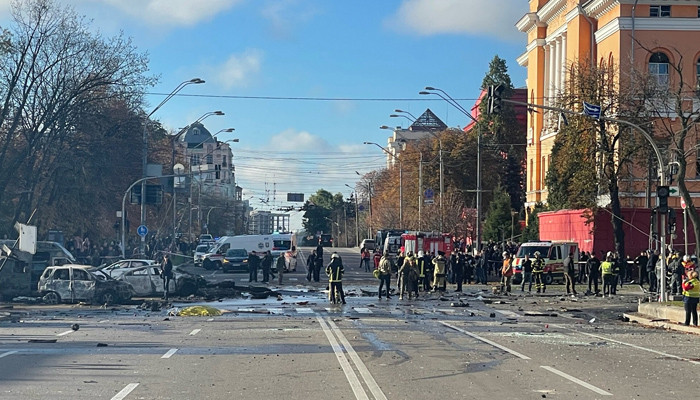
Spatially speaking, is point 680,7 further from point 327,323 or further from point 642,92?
point 327,323

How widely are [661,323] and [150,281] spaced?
60.6 feet

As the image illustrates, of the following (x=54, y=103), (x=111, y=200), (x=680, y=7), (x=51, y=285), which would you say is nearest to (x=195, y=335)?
(x=51, y=285)

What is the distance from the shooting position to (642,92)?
4716cm

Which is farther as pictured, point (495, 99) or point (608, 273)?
point (608, 273)

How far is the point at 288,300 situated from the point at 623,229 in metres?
24.1

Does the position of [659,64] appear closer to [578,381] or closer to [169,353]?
[169,353]

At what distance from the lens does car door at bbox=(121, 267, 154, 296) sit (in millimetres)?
35406

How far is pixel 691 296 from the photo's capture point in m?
23.7

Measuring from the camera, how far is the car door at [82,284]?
32719 mm

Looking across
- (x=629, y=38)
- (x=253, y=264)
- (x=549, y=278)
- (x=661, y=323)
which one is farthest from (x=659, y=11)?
(x=661, y=323)

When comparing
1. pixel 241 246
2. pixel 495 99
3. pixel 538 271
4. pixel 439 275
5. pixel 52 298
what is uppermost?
pixel 495 99

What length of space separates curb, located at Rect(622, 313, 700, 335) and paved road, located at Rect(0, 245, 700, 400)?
2.22 feet

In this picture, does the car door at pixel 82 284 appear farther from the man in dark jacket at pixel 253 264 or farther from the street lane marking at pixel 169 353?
the man in dark jacket at pixel 253 264

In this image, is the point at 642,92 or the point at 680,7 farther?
the point at 680,7
